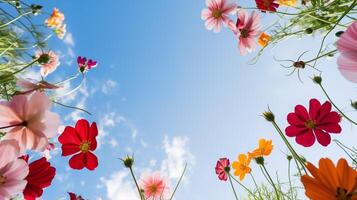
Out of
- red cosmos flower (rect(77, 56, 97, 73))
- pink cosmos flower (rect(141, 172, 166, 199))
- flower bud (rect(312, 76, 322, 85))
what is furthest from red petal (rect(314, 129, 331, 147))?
red cosmos flower (rect(77, 56, 97, 73))

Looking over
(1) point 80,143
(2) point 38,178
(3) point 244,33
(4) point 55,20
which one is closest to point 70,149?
(1) point 80,143

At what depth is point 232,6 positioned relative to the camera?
3.86 ft

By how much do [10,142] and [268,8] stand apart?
2.86 ft

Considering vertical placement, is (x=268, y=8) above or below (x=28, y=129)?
above

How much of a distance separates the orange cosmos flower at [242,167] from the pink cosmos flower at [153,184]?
373mm

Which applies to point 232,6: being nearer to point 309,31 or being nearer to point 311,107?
point 309,31

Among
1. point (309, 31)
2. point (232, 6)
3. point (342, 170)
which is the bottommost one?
point (342, 170)

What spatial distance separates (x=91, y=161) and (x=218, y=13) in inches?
27.7

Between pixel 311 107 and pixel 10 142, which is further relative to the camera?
pixel 311 107

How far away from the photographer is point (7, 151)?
0.38 m

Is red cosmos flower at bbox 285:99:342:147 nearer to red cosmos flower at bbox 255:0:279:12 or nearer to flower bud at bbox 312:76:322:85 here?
flower bud at bbox 312:76:322:85

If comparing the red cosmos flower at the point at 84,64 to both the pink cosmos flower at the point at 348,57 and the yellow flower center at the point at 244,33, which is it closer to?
the yellow flower center at the point at 244,33

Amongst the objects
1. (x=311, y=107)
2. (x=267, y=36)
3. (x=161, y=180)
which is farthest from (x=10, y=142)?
(x=267, y=36)

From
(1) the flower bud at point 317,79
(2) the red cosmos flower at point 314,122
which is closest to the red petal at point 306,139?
(2) the red cosmos flower at point 314,122
